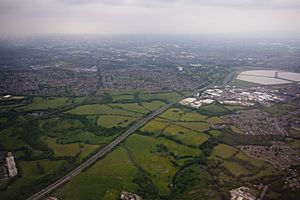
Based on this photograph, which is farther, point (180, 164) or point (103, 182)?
point (180, 164)

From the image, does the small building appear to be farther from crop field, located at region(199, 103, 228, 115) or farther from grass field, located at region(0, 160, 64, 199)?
crop field, located at region(199, 103, 228, 115)

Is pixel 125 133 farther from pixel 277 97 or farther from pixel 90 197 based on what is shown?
pixel 277 97

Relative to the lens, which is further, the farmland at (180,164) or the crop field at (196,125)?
the crop field at (196,125)

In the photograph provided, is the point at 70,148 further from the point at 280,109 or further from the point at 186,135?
the point at 280,109

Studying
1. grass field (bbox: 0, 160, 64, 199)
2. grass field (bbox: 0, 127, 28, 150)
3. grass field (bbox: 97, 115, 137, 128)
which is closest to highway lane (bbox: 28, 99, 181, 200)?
grass field (bbox: 97, 115, 137, 128)

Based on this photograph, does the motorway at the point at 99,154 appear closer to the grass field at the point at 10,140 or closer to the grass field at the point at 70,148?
the grass field at the point at 70,148

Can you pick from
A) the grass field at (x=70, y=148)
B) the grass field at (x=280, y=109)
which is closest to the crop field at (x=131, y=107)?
the grass field at (x=70, y=148)

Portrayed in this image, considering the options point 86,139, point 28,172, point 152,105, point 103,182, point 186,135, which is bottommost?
point 103,182

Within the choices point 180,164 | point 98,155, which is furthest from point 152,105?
point 180,164

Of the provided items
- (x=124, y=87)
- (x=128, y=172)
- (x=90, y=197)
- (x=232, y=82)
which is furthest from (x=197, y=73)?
(x=90, y=197)
